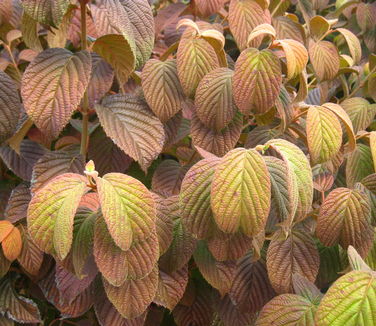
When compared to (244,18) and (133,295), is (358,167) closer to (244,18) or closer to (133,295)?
(244,18)

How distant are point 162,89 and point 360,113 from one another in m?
0.61

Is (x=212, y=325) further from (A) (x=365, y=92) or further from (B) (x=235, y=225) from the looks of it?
(A) (x=365, y=92)

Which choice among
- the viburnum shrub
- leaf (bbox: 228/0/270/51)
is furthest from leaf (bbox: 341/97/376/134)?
leaf (bbox: 228/0/270/51)

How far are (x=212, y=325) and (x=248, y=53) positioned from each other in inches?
27.4

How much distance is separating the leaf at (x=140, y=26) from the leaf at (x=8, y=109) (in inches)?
10.4

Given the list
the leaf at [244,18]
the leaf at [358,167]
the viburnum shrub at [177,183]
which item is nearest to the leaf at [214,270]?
the viburnum shrub at [177,183]

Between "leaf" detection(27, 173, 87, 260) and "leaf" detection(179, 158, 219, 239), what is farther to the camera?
"leaf" detection(179, 158, 219, 239)

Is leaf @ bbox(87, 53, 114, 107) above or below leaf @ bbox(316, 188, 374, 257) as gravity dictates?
above

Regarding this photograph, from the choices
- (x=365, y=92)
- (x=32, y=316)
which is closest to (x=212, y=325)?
(x=32, y=316)

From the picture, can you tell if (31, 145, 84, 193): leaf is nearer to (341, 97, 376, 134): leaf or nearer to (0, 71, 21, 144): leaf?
(0, 71, 21, 144): leaf

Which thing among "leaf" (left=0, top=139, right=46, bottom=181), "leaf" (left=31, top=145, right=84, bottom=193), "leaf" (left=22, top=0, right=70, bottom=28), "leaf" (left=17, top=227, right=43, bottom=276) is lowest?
"leaf" (left=17, top=227, right=43, bottom=276)

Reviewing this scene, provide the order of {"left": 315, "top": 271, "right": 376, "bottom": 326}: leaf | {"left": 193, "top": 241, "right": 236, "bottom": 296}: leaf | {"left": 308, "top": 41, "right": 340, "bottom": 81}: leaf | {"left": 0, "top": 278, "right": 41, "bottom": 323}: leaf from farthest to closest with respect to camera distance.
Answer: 1. {"left": 308, "top": 41, "right": 340, "bottom": 81}: leaf
2. {"left": 0, "top": 278, "right": 41, "bottom": 323}: leaf
3. {"left": 193, "top": 241, "right": 236, "bottom": 296}: leaf
4. {"left": 315, "top": 271, "right": 376, "bottom": 326}: leaf

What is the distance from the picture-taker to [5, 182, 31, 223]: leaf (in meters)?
1.17

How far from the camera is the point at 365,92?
5.38ft
